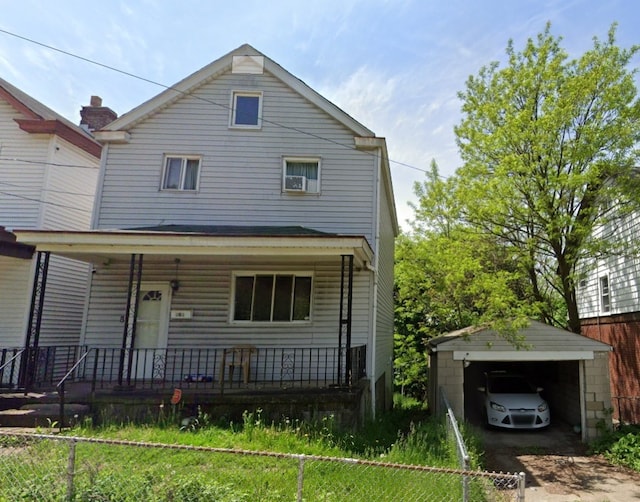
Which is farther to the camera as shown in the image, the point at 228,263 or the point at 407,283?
the point at 407,283

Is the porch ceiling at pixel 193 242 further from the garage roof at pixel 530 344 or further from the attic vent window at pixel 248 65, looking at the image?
the attic vent window at pixel 248 65

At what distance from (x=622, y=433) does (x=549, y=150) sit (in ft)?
23.0

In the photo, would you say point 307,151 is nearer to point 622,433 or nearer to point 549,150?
point 549,150

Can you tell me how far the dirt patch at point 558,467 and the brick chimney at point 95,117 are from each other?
17.0m

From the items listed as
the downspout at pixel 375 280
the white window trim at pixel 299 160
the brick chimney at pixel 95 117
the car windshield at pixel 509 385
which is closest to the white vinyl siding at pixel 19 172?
the brick chimney at pixel 95 117

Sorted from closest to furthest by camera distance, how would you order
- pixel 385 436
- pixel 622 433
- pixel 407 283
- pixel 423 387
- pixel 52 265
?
pixel 385 436
pixel 622 433
pixel 52 265
pixel 407 283
pixel 423 387

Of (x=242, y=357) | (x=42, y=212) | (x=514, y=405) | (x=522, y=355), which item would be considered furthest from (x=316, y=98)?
(x=514, y=405)

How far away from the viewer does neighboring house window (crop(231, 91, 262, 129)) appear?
11898mm

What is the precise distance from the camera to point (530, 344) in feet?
35.8

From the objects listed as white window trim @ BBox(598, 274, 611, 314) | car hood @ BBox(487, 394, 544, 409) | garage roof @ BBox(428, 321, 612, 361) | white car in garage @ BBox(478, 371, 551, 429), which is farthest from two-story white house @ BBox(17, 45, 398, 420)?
white window trim @ BBox(598, 274, 611, 314)

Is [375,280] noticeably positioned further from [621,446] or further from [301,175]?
[621,446]

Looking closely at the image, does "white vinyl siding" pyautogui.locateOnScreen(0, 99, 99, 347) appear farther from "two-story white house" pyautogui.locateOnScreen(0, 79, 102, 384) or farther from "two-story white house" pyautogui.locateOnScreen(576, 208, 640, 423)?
"two-story white house" pyautogui.locateOnScreen(576, 208, 640, 423)

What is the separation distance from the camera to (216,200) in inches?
449

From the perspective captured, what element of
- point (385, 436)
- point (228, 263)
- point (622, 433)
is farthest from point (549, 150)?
point (228, 263)
